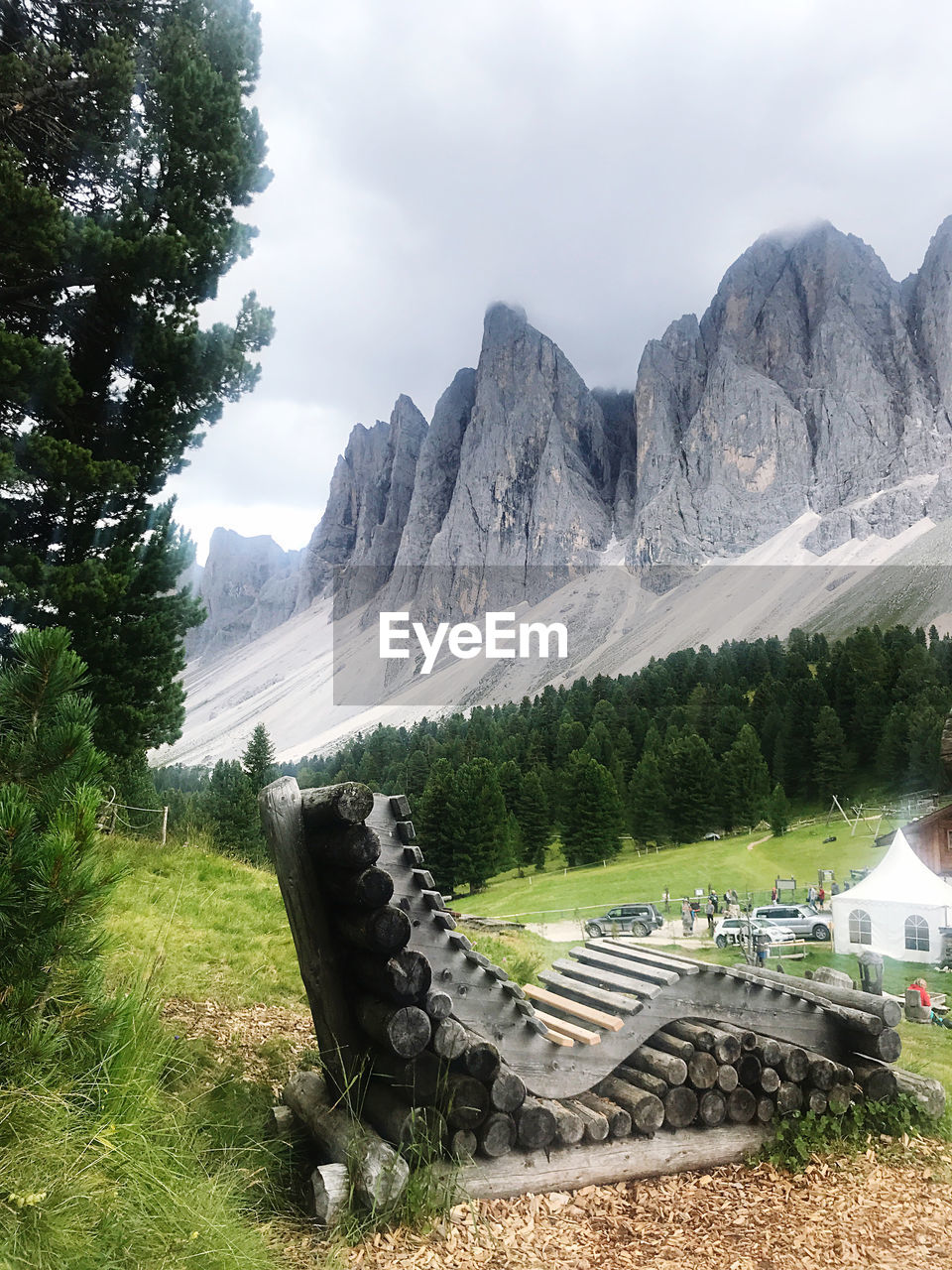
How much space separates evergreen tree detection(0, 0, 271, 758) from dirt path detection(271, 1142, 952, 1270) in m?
8.55

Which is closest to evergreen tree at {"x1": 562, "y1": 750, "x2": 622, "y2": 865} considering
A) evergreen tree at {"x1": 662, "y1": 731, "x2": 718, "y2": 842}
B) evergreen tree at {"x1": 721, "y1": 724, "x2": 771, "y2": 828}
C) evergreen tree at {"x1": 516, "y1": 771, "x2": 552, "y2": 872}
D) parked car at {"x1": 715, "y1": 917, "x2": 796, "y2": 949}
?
evergreen tree at {"x1": 516, "y1": 771, "x2": 552, "y2": 872}

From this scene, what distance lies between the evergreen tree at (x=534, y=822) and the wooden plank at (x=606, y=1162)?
43.4 metres

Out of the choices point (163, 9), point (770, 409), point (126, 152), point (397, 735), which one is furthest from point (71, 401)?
point (770, 409)

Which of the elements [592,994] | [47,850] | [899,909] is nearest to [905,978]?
[899,909]

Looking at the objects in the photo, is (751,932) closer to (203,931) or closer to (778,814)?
(203,931)

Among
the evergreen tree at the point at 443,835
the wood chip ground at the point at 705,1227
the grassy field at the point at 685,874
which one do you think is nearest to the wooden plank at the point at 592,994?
the wood chip ground at the point at 705,1227

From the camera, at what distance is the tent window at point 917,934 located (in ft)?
64.4

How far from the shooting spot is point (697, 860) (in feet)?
139

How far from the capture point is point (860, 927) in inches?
835

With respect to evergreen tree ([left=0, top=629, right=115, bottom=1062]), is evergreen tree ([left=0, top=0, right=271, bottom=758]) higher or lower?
higher

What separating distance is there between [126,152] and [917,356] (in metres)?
188

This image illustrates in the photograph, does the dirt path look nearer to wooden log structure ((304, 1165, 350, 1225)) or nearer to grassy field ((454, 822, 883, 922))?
wooden log structure ((304, 1165, 350, 1225))

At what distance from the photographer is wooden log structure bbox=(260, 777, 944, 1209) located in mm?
4086

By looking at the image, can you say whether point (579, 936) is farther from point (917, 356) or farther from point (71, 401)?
point (917, 356)
